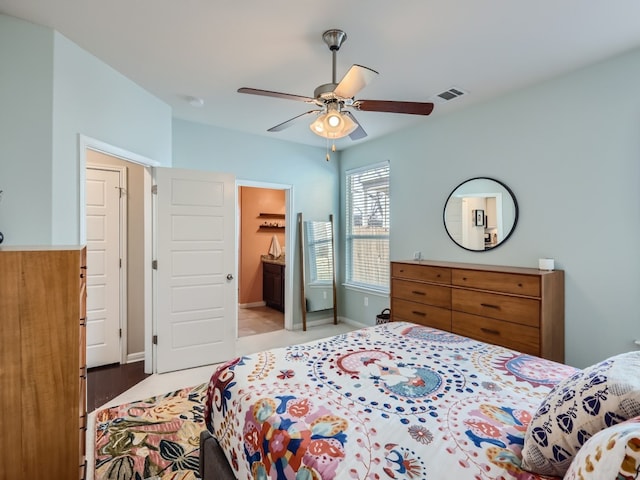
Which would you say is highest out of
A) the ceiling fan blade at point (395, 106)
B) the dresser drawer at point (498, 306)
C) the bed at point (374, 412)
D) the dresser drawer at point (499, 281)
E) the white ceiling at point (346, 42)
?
the white ceiling at point (346, 42)

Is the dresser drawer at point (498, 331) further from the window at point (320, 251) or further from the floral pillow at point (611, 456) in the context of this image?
Answer: the window at point (320, 251)

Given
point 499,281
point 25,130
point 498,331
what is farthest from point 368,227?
point 25,130

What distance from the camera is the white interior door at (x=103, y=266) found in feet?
11.4

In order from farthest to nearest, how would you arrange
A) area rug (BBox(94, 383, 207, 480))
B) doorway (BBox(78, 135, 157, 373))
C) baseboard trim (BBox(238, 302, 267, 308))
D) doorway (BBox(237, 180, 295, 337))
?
baseboard trim (BBox(238, 302, 267, 308)) → doorway (BBox(237, 180, 295, 337)) → doorway (BBox(78, 135, 157, 373)) → area rug (BBox(94, 383, 207, 480))

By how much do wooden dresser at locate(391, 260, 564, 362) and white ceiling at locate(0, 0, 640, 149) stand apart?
1657 millimetres

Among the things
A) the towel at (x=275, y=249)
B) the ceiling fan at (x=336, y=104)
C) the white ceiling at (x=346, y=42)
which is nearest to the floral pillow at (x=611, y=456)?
the ceiling fan at (x=336, y=104)

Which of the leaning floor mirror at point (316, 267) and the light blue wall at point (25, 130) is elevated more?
the light blue wall at point (25, 130)

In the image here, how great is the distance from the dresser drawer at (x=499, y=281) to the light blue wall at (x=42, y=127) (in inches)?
124

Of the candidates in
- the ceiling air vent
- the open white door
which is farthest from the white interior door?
the ceiling air vent

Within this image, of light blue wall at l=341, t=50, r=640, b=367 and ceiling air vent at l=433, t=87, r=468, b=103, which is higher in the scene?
ceiling air vent at l=433, t=87, r=468, b=103

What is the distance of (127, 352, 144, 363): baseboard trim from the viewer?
3.63m

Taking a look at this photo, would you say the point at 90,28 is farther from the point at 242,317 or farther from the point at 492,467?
the point at 242,317

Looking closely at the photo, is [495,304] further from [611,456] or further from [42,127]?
[42,127]

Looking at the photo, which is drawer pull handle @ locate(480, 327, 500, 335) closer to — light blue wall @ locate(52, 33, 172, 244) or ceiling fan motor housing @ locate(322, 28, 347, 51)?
ceiling fan motor housing @ locate(322, 28, 347, 51)
